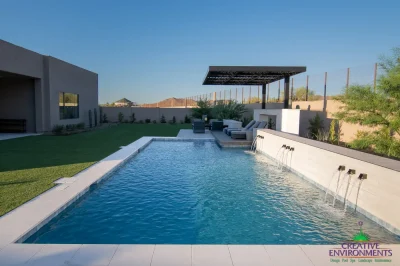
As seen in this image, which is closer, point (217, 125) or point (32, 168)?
point (32, 168)

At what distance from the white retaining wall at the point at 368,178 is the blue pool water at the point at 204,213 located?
198 millimetres

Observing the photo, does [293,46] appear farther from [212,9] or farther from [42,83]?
[42,83]

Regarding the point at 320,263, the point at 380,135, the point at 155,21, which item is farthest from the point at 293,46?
the point at 320,263

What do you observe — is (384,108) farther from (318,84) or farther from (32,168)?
(32,168)

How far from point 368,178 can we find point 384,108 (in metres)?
2.53

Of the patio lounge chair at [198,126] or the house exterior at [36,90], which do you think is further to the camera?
the patio lounge chair at [198,126]

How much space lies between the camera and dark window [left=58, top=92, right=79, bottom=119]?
1870 centimetres

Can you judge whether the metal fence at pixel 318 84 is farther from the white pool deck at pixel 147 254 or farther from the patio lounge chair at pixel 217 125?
the white pool deck at pixel 147 254

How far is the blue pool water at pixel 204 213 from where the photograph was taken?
12.5 feet

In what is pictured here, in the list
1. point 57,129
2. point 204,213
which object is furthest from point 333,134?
point 57,129

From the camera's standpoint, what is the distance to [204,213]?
4699mm
